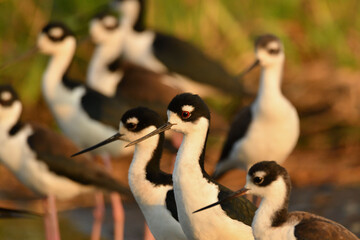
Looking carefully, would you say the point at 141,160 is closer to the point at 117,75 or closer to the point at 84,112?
the point at 84,112

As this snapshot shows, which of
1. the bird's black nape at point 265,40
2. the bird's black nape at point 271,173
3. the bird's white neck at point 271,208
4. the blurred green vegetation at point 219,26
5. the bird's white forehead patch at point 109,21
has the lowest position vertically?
the bird's white neck at point 271,208

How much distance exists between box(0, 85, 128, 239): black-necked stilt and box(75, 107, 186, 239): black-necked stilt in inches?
42.4

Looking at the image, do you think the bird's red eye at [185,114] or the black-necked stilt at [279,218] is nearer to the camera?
the black-necked stilt at [279,218]

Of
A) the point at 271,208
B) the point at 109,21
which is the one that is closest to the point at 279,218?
the point at 271,208

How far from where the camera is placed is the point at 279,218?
4.08 meters

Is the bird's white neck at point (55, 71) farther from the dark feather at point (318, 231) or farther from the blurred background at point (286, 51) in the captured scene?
the dark feather at point (318, 231)

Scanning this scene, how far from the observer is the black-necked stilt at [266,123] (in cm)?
625

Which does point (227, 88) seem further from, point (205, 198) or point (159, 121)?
point (205, 198)

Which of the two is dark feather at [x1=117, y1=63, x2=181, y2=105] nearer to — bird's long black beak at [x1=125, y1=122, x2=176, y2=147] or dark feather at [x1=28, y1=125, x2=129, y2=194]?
dark feather at [x1=28, y1=125, x2=129, y2=194]

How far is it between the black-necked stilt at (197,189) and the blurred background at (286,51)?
363 cm

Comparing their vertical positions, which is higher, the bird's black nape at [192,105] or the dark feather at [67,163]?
the dark feather at [67,163]

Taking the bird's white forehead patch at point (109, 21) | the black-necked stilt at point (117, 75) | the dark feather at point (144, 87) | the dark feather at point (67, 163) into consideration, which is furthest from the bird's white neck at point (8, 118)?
the bird's white forehead patch at point (109, 21)

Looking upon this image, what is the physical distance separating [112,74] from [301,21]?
3.22 metres

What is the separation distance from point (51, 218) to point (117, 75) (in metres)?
1.98
